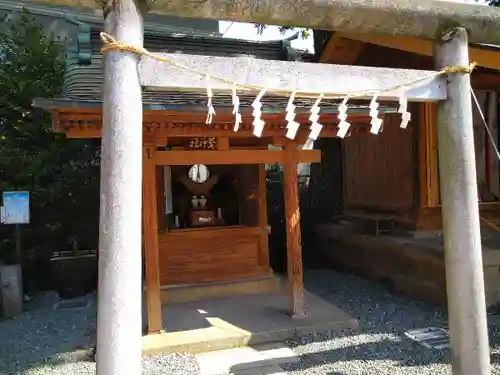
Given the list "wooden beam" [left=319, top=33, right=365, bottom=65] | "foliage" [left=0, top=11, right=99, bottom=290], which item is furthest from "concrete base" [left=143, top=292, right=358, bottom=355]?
"wooden beam" [left=319, top=33, right=365, bottom=65]

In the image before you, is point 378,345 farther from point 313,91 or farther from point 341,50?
point 341,50

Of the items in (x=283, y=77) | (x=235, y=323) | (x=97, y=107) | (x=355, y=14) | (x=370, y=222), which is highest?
(x=355, y=14)

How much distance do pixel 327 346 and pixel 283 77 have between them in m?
3.31

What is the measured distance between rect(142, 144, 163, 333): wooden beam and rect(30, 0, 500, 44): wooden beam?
2818 millimetres

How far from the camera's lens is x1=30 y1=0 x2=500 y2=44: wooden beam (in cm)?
249

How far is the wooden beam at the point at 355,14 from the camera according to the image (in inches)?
98.2

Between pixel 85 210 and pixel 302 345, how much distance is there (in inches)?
206

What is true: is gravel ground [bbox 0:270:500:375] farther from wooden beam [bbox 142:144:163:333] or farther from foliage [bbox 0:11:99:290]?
foliage [bbox 0:11:99:290]

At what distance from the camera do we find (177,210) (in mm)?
7266

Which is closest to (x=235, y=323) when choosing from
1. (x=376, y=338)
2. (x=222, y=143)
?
(x=376, y=338)

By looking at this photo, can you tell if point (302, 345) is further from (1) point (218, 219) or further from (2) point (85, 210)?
(2) point (85, 210)

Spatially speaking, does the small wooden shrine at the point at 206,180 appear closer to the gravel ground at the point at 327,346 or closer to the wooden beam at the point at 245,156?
the wooden beam at the point at 245,156

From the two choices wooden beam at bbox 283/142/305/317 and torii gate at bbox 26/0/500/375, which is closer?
torii gate at bbox 26/0/500/375

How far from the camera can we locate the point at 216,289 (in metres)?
6.95
